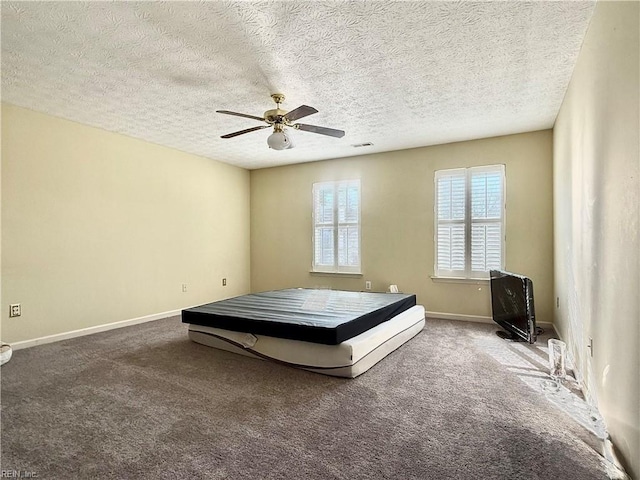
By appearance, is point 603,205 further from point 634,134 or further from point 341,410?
point 341,410

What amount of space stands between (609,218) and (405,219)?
3393mm

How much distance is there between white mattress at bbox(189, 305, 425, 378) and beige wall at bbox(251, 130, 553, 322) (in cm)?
154

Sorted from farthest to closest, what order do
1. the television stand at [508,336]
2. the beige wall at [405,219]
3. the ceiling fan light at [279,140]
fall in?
1. the beige wall at [405,219]
2. the television stand at [508,336]
3. the ceiling fan light at [279,140]

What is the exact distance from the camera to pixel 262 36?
2338mm

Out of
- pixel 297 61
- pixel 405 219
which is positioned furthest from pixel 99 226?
pixel 405 219

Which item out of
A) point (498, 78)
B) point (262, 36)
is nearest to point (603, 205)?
point (498, 78)

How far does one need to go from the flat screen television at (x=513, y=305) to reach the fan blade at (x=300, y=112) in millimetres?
2655

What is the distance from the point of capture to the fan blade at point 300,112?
2.73m

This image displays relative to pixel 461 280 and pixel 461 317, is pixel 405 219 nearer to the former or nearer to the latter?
pixel 461 280

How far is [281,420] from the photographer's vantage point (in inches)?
83.8

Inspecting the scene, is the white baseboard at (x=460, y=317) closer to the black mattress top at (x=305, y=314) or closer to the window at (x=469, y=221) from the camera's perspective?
the window at (x=469, y=221)

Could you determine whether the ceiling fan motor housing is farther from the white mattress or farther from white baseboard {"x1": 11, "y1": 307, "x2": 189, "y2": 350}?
white baseboard {"x1": 11, "y1": 307, "x2": 189, "y2": 350}

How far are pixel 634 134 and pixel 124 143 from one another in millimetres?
5084

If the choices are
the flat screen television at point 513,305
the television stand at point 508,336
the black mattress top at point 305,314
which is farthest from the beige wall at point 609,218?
the black mattress top at point 305,314
